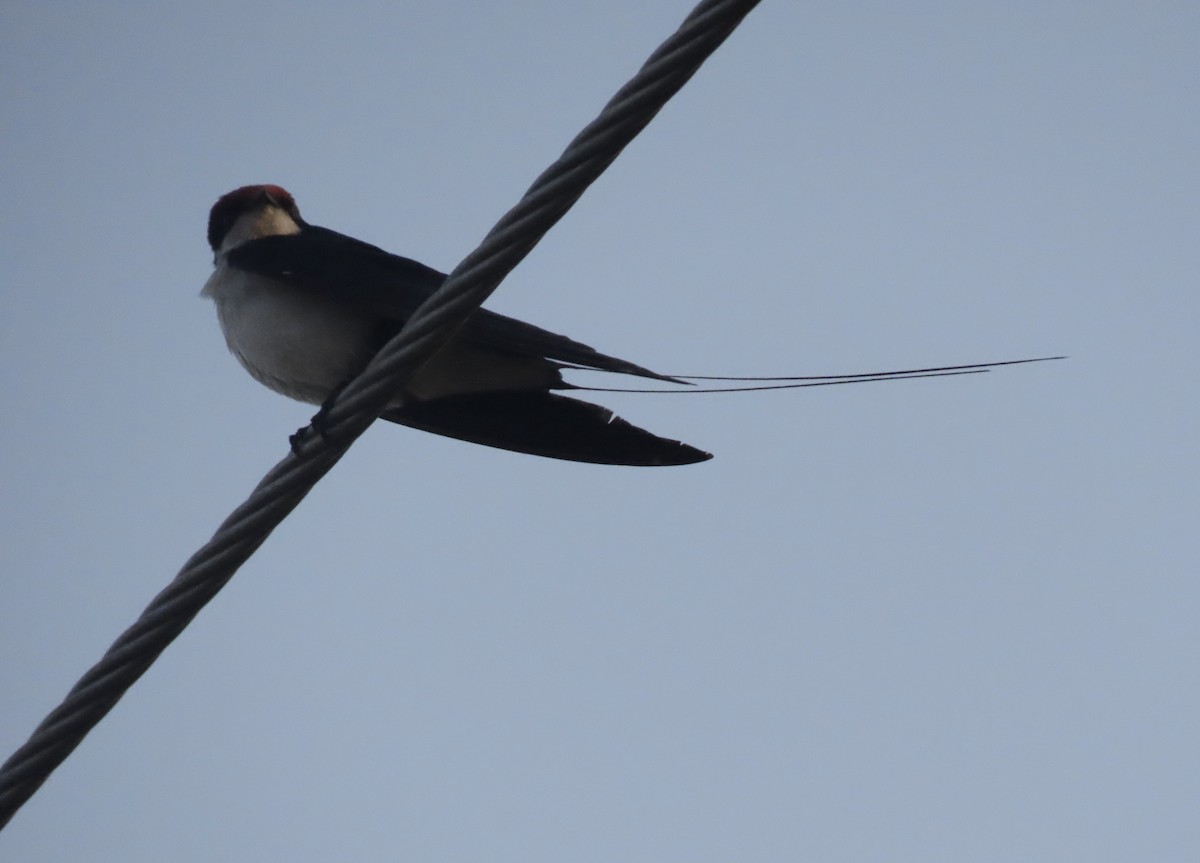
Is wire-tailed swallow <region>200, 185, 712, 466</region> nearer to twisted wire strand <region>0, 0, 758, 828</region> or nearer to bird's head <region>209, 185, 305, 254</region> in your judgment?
bird's head <region>209, 185, 305, 254</region>

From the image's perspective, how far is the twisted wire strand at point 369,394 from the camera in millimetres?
1660

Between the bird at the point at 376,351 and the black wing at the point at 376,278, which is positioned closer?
the black wing at the point at 376,278

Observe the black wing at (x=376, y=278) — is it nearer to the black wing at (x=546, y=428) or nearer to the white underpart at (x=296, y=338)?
the white underpart at (x=296, y=338)

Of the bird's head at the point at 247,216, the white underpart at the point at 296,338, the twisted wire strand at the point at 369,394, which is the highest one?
the bird's head at the point at 247,216

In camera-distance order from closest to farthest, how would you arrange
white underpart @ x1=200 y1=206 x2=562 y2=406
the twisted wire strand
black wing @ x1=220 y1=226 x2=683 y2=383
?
the twisted wire strand < black wing @ x1=220 y1=226 x2=683 y2=383 < white underpart @ x1=200 y1=206 x2=562 y2=406

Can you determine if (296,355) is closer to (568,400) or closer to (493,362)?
(493,362)

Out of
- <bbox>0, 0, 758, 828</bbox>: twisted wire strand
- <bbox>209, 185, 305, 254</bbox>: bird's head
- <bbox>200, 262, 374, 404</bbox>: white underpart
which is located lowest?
<bbox>0, 0, 758, 828</bbox>: twisted wire strand

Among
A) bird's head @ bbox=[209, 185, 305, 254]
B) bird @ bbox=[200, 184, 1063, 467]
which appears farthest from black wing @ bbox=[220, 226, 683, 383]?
bird's head @ bbox=[209, 185, 305, 254]

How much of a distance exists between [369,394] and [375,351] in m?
1.60

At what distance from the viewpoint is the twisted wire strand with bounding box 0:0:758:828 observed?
1660mm

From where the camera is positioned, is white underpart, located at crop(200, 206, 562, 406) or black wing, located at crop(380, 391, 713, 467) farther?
white underpart, located at crop(200, 206, 562, 406)

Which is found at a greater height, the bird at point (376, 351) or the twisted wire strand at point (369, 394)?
the bird at point (376, 351)

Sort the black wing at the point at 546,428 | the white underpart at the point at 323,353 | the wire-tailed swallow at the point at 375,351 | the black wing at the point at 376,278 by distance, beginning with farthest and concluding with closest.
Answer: the white underpart at the point at 323,353 < the wire-tailed swallow at the point at 375,351 < the black wing at the point at 546,428 < the black wing at the point at 376,278

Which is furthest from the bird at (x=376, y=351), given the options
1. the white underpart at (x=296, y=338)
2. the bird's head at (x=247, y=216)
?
the bird's head at (x=247, y=216)
